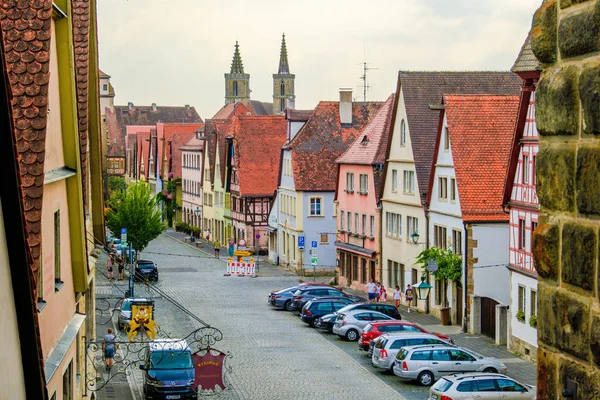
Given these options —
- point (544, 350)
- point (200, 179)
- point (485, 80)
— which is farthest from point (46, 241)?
point (200, 179)

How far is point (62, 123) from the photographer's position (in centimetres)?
1202

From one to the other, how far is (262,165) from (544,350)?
70.3m

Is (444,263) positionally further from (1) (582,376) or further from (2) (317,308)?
(1) (582,376)

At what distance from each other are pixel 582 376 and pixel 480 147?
38.1m

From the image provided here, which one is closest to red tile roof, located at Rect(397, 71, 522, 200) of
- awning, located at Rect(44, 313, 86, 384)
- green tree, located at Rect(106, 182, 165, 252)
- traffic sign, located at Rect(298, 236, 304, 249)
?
traffic sign, located at Rect(298, 236, 304, 249)

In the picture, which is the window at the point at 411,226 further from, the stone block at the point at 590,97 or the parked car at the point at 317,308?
the stone block at the point at 590,97

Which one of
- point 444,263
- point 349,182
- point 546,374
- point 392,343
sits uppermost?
point 546,374

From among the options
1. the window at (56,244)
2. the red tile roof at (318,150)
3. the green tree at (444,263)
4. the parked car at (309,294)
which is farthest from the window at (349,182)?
the window at (56,244)

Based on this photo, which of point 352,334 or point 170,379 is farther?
point 352,334

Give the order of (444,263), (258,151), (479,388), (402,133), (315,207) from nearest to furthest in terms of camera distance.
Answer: (479,388), (444,263), (402,133), (315,207), (258,151)

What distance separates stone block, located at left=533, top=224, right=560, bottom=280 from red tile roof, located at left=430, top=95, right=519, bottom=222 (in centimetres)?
3606

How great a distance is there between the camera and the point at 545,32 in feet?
15.8

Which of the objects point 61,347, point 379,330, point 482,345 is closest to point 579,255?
point 61,347

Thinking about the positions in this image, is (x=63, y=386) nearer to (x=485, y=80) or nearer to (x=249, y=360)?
(x=249, y=360)
